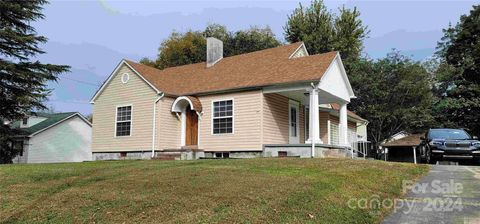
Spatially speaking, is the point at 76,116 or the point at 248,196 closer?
the point at 248,196

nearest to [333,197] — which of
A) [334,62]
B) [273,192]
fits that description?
[273,192]

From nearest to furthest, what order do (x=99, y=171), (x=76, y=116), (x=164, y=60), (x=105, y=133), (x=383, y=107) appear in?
(x=99, y=171) → (x=105, y=133) → (x=383, y=107) → (x=76, y=116) → (x=164, y=60)

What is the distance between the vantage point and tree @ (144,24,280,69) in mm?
43531

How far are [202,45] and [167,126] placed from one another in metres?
27.0

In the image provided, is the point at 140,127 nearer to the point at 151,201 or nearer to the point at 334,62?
the point at 334,62

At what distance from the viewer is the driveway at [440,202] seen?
233 inches

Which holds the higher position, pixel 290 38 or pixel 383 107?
pixel 290 38

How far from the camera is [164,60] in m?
45.1

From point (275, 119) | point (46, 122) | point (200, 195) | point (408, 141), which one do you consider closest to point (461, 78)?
point (408, 141)

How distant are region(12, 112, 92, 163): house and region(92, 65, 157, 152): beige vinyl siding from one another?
14380 mm

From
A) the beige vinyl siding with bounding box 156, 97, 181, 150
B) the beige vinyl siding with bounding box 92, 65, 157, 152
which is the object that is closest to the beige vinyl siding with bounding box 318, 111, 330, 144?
the beige vinyl siding with bounding box 156, 97, 181, 150

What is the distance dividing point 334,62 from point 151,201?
13.3 metres

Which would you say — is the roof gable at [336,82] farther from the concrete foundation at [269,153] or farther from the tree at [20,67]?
the tree at [20,67]

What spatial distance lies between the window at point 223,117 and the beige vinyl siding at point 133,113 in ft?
9.86
